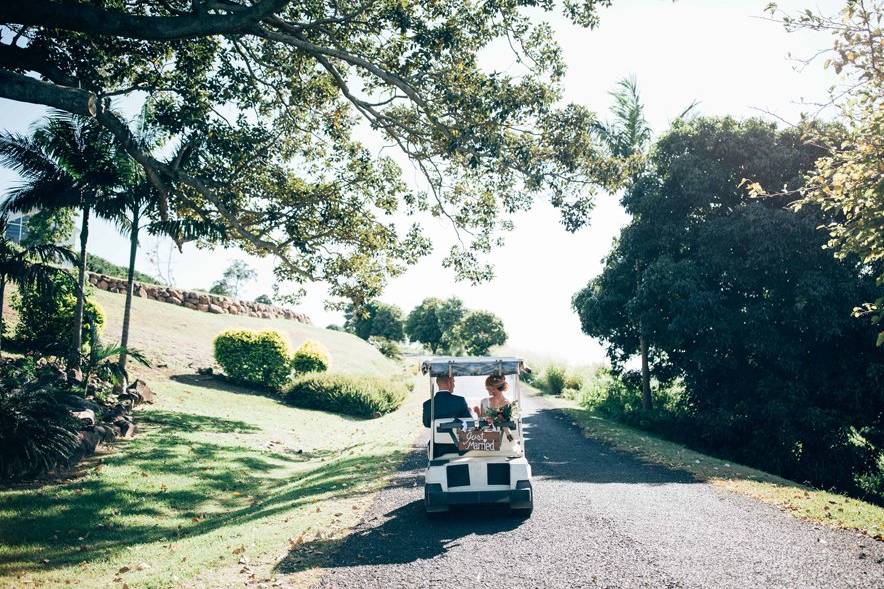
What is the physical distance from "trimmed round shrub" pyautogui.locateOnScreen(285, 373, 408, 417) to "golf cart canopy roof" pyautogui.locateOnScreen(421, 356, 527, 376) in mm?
14505

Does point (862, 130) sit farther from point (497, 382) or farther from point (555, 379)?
point (555, 379)

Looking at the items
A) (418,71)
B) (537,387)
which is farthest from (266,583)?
(537,387)

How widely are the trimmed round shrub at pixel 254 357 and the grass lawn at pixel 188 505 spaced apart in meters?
5.64

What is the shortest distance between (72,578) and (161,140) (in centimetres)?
1345

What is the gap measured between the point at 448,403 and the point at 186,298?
29.0 m

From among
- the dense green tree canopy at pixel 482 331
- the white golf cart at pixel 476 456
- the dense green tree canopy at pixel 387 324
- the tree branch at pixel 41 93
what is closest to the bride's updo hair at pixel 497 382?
the white golf cart at pixel 476 456

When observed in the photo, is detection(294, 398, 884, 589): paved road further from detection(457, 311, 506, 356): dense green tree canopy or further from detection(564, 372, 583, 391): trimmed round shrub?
detection(457, 311, 506, 356): dense green tree canopy

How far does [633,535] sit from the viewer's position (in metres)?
7.05

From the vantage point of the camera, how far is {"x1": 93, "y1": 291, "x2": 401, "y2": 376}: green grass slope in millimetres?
22078

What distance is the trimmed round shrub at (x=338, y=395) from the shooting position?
21.9 metres

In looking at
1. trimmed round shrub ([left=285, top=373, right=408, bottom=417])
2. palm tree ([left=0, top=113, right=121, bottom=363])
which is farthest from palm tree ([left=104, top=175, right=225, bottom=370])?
trimmed round shrub ([left=285, top=373, right=408, bottom=417])

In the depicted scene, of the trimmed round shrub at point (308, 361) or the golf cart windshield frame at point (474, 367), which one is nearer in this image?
the golf cart windshield frame at point (474, 367)

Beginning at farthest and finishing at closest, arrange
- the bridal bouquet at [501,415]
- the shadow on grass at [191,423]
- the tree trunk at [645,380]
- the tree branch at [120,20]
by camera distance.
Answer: the tree trunk at [645,380] → the shadow on grass at [191,423] → the bridal bouquet at [501,415] → the tree branch at [120,20]

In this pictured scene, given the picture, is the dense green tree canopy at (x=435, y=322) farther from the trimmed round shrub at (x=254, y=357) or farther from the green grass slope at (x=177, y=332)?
the trimmed round shrub at (x=254, y=357)
